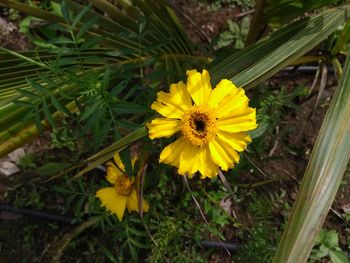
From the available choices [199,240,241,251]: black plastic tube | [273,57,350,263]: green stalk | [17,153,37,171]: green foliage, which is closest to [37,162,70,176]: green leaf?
[17,153,37,171]: green foliage

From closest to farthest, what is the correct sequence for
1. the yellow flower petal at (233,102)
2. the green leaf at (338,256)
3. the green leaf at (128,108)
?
the yellow flower petal at (233,102) < the green leaf at (128,108) < the green leaf at (338,256)

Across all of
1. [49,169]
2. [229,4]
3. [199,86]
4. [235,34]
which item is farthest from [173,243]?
[229,4]

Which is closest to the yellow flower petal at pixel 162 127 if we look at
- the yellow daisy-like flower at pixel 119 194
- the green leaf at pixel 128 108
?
the green leaf at pixel 128 108

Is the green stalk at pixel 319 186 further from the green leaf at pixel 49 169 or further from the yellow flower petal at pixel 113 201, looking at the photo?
the green leaf at pixel 49 169

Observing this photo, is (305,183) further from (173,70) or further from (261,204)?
(261,204)

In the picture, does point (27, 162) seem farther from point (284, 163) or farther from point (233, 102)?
point (233, 102)

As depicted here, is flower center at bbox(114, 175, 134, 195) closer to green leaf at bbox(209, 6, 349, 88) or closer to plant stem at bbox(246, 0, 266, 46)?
green leaf at bbox(209, 6, 349, 88)
